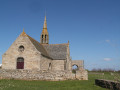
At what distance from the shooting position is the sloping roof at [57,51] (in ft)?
89.4

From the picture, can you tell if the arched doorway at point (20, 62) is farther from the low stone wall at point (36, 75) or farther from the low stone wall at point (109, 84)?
the low stone wall at point (109, 84)

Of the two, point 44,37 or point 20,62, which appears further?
point 44,37

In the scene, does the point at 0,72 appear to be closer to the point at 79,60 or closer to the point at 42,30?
the point at 42,30

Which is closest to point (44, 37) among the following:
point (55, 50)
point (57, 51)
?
point (55, 50)

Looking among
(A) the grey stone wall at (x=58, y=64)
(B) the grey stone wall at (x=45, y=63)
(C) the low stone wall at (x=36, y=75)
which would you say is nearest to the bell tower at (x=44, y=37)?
(A) the grey stone wall at (x=58, y=64)

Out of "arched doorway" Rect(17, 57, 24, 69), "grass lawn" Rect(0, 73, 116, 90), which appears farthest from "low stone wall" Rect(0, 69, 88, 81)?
"arched doorway" Rect(17, 57, 24, 69)

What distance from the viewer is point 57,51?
28.7 metres

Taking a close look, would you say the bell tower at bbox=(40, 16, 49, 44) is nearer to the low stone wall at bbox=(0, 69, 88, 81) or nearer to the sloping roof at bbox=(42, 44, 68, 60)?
the sloping roof at bbox=(42, 44, 68, 60)

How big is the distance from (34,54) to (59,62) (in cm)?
620

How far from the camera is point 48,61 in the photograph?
2558 centimetres

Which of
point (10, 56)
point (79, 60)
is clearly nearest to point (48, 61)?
point (10, 56)

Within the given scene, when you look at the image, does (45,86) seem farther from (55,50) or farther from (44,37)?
(44,37)

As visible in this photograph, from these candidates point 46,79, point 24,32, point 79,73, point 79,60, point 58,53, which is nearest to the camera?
point 46,79

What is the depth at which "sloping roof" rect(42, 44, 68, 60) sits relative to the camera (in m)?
27.3
